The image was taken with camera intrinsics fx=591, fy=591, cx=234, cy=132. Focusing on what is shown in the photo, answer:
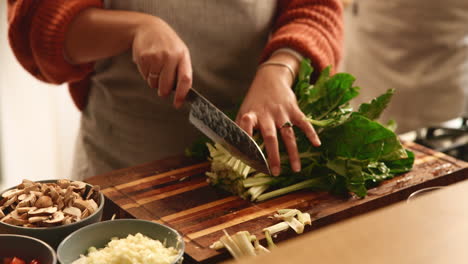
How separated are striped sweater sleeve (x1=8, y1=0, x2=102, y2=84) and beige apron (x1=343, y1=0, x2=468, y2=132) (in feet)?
5.34

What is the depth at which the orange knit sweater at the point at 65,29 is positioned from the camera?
1435mm

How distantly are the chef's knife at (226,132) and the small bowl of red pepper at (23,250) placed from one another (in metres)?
0.46

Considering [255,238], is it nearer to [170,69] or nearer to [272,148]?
[272,148]

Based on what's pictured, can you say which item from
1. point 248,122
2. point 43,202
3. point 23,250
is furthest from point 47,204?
point 248,122

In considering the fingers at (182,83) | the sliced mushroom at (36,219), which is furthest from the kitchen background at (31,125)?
the sliced mushroom at (36,219)

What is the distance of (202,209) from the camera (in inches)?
50.3

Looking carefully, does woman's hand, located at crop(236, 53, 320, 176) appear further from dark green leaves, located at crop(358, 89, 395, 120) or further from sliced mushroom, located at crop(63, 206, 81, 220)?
sliced mushroom, located at crop(63, 206, 81, 220)

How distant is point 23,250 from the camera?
3.15ft

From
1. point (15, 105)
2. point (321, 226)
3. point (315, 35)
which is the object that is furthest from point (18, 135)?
point (321, 226)

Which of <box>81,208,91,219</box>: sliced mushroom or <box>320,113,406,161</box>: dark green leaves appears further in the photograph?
<box>320,113,406,161</box>: dark green leaves

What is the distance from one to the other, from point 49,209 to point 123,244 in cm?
16

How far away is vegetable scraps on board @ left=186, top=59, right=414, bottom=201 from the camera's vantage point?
133 centimetres

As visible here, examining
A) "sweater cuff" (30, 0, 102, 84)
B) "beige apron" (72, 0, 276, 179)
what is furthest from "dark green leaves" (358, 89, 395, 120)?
"sweater cuff" (30, 0, 102, 84)

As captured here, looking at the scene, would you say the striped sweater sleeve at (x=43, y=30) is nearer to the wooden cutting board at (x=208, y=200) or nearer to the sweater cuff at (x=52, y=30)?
the sweater cuff at (x=52, y=30)
